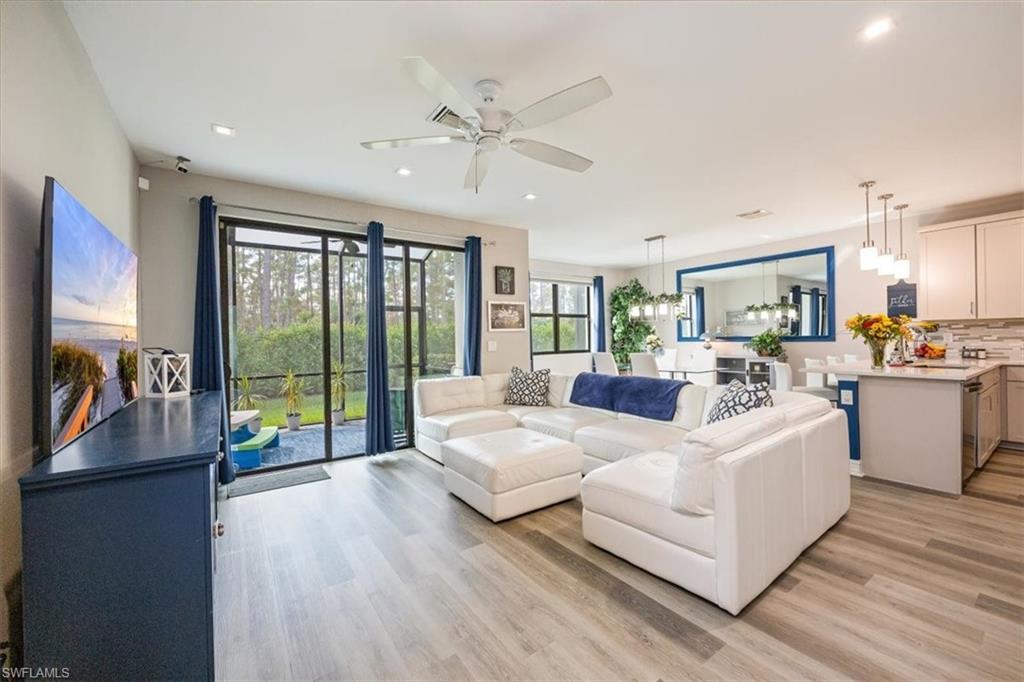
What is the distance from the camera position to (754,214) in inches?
211

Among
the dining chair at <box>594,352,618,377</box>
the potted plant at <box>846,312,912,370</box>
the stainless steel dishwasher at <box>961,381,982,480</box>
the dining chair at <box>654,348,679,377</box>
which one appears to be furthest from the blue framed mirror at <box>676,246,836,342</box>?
the stainless steel dishwasher at <box>961,381,982,480</box>

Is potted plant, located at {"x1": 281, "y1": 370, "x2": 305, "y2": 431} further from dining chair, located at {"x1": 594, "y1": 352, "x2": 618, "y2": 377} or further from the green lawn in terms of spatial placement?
dining chair, located at {"x1": 594, "y1": 352, "x2": 618, "y2": 377}

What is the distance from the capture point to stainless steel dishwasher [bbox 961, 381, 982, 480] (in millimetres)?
3375

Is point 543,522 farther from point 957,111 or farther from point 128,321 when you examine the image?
point 957,111

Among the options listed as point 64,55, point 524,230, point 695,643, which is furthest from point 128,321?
point 524,230

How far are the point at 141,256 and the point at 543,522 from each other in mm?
3916

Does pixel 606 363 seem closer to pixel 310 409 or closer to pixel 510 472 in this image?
pixel 510 472

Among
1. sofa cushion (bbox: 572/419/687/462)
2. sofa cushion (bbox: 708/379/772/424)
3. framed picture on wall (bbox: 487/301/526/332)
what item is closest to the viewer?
sofa cushion (bbox: 708/379/772/424)

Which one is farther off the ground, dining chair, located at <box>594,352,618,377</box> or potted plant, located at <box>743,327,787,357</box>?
potted plant, located at <box>743,327,787,357</box>

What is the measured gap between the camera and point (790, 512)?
232 cm

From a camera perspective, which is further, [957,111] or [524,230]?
[524,230]

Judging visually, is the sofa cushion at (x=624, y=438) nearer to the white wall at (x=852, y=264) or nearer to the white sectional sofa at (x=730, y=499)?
the white sectional sofa at (x=730, y=499)

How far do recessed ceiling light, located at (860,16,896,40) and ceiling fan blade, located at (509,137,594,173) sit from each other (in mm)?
1418
